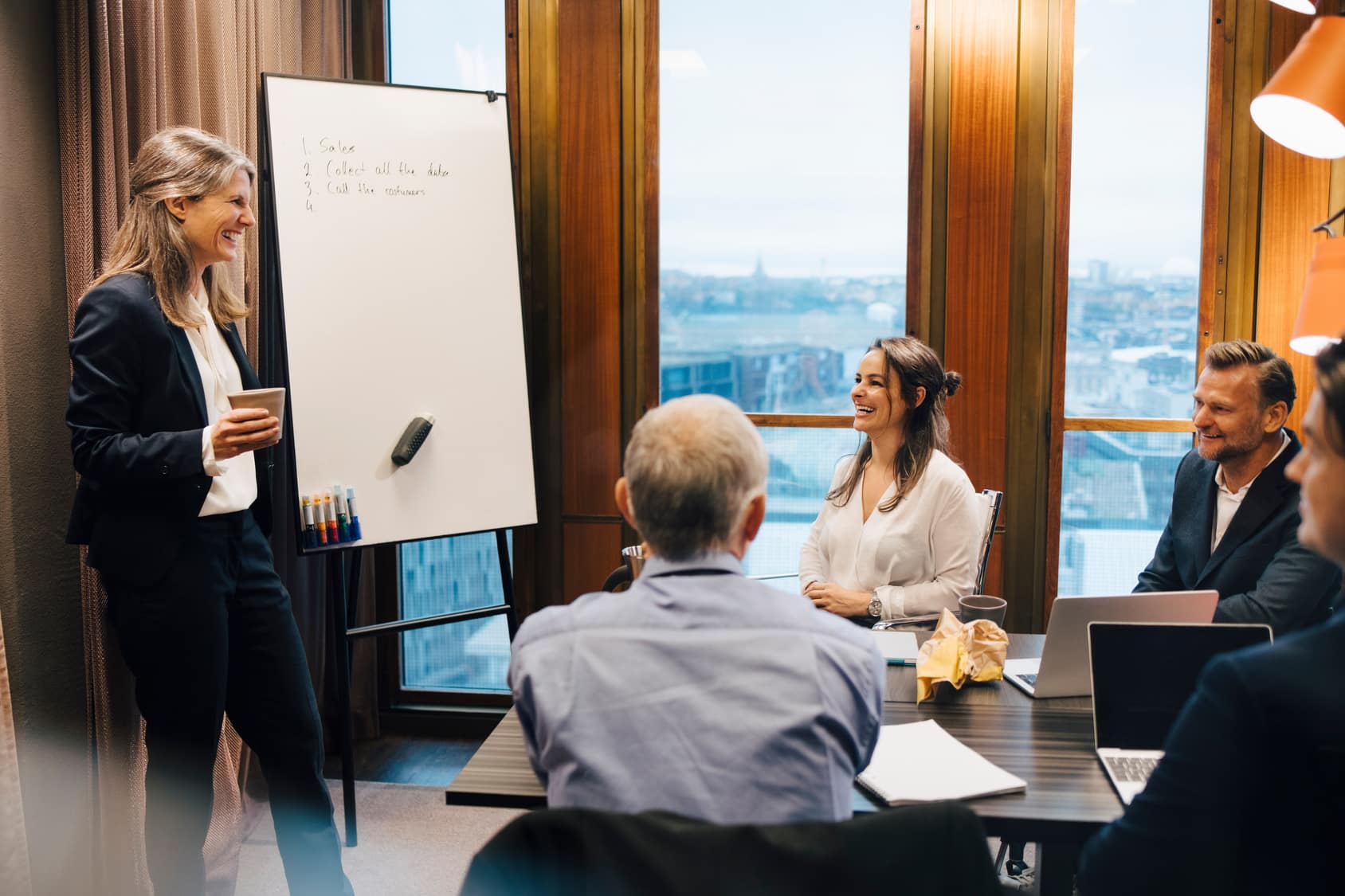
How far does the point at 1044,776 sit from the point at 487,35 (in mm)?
2939

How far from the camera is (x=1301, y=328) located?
2227mm

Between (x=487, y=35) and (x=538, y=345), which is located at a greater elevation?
(x=487, y=35)

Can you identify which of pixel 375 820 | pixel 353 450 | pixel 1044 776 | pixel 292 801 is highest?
pixel 353 450

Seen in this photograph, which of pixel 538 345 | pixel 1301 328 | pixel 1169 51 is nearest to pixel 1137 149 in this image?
pixel 1169 51

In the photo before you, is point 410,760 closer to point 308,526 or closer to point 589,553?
point 589,553

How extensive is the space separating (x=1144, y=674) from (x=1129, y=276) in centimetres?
209

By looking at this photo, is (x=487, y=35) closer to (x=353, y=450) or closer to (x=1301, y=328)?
(x=353, y=450)

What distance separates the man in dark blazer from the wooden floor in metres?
2.19

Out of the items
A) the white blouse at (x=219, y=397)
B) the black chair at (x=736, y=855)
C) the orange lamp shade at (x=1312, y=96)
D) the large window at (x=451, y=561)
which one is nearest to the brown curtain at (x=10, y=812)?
the white blouse at (x=219, y=397)

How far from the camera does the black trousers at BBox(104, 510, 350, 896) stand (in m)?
2.04

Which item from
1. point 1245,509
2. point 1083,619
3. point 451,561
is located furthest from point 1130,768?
point 451,561

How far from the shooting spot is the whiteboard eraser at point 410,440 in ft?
8.87

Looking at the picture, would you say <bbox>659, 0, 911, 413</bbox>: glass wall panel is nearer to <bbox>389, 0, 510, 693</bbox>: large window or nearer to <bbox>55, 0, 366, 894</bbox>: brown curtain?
<bbox>389, 0, 510, 693</bbox>: large window

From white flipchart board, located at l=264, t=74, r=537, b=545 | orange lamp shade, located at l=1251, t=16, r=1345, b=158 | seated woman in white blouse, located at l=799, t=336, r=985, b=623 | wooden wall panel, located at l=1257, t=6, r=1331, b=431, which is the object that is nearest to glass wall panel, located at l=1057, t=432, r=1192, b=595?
wooden wall panel, located at l=1257, t=6, r=1331, b=431
